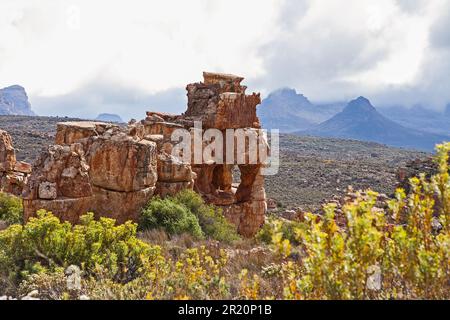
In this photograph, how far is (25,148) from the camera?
46656 millimetres

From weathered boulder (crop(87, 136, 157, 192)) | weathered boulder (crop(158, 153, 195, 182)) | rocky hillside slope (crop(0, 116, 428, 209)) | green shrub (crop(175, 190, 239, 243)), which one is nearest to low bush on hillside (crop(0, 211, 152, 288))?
weathered boulder (crop(87, 136, 157, 192))

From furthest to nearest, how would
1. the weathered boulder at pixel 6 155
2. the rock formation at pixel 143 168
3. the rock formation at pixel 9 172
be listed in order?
1. the weathered boulder at pixel 6 155
2. the rock formation at pixel 9 172
3. the rock formation at pixel 143 168

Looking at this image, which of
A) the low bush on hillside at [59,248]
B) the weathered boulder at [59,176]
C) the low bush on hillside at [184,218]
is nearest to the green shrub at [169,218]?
the low bush on hillside at [184,218]

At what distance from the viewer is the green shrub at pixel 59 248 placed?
7.99 m

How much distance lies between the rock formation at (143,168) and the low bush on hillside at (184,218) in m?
0.41

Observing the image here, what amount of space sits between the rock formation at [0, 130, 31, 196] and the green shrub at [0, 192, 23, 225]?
5.13 meters

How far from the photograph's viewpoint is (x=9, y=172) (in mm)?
22734

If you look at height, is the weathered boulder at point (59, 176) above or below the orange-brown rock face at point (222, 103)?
below

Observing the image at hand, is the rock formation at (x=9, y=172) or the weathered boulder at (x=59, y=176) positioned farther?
the rock formation at (x=9, y=172)

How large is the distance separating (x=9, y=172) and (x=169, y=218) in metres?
12.5

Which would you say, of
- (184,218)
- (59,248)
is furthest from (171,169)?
(59,248)

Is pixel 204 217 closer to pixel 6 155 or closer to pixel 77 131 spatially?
pixel 77 131

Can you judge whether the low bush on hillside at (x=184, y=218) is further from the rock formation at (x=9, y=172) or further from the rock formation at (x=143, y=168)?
the rock formation at (x=9, y=172)
